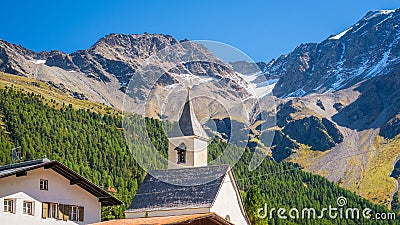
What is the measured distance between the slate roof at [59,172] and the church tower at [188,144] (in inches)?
840

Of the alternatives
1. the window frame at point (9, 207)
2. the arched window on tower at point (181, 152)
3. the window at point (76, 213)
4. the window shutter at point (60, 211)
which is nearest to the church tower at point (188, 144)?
the arched window on tower at point (181, 152)

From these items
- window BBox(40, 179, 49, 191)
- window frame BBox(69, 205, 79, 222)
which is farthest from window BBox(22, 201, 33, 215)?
window frame BBox(69, 205, 79, 222)

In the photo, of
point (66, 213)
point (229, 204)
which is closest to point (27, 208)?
point (66, 213)

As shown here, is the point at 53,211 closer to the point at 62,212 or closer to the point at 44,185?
the point at 62,212

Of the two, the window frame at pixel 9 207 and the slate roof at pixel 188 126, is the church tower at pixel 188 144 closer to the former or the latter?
the slate roof at pixel 188 126

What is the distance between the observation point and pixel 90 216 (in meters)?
55.8

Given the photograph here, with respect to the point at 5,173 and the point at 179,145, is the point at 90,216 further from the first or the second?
the point at 179,145

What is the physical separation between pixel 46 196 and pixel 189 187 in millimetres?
22364


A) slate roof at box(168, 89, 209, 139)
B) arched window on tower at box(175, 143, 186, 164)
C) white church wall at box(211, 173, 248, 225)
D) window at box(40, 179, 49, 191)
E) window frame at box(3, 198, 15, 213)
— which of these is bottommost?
window frame at box(3, 198, 15, 213)

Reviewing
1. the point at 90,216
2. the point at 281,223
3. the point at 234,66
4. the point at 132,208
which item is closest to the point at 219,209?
the point at 132,208

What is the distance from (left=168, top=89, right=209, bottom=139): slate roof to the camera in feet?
257

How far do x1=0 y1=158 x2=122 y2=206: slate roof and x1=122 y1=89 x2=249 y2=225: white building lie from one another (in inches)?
487

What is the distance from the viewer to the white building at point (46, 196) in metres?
49.5

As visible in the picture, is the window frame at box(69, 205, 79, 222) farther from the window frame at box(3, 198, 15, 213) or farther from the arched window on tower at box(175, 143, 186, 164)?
the arched window on tower at box(175, 143, 186, 164)
